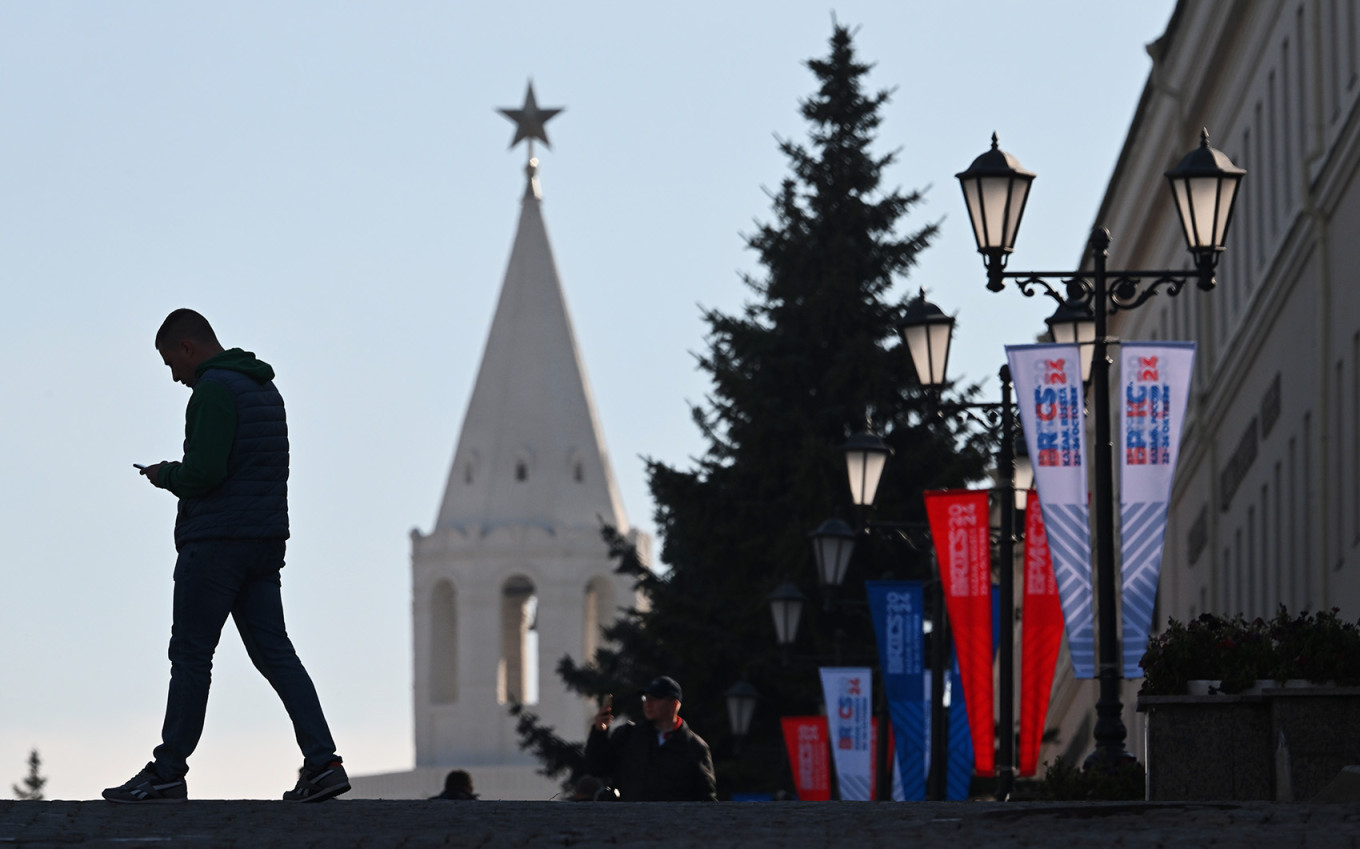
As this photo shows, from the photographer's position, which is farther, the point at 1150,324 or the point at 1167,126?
the point at 1150,324

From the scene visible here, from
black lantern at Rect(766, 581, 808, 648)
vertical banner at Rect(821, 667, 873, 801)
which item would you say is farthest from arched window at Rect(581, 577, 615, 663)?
vertical banner at Rect(821, 667, 873, 801)

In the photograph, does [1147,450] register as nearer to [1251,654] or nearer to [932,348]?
[932,348]

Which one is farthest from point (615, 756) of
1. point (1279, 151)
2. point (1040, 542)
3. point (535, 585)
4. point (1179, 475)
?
point (535, 585)

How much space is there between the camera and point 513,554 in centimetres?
11262

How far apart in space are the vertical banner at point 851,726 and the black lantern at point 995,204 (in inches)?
546

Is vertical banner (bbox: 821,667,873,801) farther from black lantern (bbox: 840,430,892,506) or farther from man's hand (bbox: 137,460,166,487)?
man's hand (bbox: 137,460,166,487)

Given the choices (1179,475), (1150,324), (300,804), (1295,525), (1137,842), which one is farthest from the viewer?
(1150,324)

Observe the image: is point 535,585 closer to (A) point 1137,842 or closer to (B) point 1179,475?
(B) point 1179,475

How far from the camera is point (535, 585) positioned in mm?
113062

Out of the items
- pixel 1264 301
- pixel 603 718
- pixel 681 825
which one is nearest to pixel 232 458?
pixel 681 825

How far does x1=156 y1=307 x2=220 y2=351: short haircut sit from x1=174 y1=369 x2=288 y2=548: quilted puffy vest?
0.73ft

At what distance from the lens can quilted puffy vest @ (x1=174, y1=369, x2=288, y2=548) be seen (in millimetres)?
12305

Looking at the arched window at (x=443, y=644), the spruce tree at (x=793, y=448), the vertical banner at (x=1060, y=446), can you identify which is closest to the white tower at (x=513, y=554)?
the arched window at (x=443, y=644)

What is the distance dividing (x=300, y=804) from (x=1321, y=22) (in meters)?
20.9
